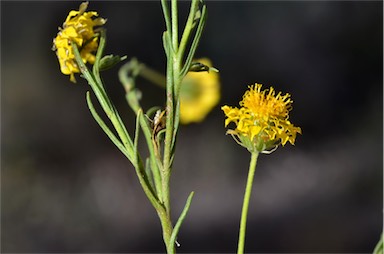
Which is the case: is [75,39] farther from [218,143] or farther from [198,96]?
[218,143]

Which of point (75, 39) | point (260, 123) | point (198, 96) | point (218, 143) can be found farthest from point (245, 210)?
point (218, 143)

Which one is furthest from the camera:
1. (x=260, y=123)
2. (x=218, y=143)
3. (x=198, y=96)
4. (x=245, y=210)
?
(x=218, y=143)

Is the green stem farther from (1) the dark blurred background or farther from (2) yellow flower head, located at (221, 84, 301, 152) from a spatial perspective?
(1) the dark blurred background

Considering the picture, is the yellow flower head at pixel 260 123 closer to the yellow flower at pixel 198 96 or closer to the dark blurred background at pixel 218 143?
the yellow flower at pixel 198 96

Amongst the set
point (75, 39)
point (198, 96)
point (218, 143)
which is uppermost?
point (75, 39)

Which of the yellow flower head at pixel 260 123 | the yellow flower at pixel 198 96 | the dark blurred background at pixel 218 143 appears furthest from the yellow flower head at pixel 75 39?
A: the dark blurred background at pixel 218 143
